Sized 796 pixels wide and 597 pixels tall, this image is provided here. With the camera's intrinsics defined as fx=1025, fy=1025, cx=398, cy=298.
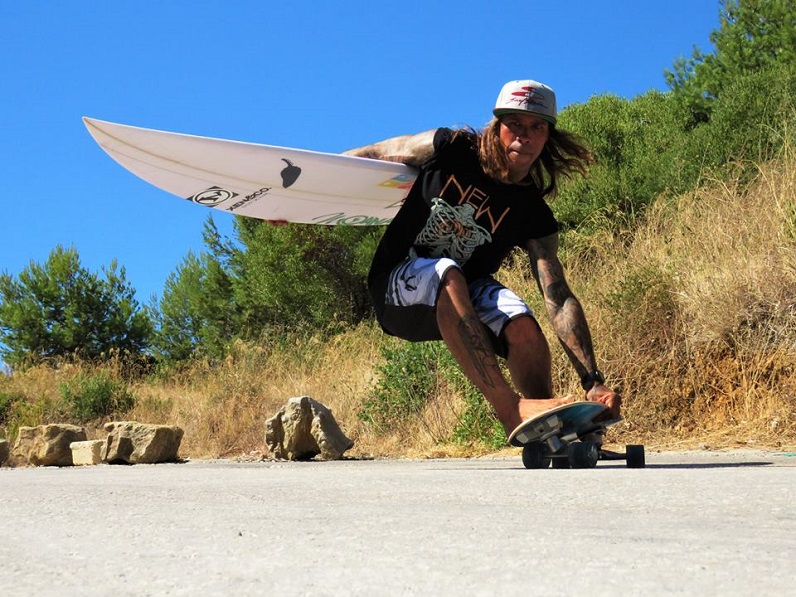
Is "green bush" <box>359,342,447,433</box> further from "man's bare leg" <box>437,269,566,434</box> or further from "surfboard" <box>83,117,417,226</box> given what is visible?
"man's bare leg" <box>437,269,566,434</box>

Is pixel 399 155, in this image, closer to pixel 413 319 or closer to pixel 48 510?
pixel 413 319

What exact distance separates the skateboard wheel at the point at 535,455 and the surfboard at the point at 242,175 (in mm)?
2406

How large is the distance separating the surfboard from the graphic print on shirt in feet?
3.92

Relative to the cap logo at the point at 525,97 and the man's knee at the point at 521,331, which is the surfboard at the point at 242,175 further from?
the man's knee at the point at 521,331

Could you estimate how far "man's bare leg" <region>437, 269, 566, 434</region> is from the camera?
4898mm

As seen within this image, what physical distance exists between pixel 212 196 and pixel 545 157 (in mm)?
2566

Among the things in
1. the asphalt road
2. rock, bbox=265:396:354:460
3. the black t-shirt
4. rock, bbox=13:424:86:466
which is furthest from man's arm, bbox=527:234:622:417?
rock, bbox=13:424:86:466

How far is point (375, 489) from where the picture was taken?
148 inches

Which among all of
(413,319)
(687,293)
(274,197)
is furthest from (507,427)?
(687,293)

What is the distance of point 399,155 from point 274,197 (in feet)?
4.87

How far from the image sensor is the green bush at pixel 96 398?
17.2 metres

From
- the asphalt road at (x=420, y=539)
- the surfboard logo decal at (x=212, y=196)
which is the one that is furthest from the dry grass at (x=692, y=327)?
the asphalt road at (x=420, y=539)

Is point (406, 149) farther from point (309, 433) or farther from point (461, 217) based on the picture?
point (309, 433)

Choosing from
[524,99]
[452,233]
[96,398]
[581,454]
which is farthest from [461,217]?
[96,398]
